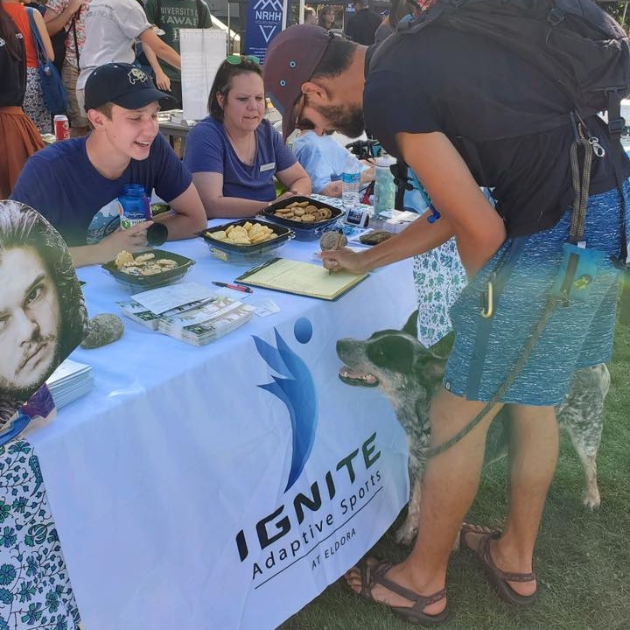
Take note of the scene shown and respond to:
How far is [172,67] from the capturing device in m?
5.09

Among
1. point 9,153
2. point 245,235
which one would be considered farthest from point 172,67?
point 245,235

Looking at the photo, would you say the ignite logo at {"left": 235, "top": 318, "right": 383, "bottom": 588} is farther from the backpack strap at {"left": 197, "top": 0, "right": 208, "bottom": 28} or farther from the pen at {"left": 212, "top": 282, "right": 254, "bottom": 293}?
the backpack strap at {"left": 197, "top": 0, "right": 208, "bottom": 28}

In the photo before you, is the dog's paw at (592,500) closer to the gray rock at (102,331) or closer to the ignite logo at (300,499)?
the ignite logo at (300,499)

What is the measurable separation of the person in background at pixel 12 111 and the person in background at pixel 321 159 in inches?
58.2

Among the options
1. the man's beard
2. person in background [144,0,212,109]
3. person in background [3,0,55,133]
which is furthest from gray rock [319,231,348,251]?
person in background [144,0,212,109]

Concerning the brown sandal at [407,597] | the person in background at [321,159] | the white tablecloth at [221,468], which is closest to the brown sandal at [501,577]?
the brown sandal at [407,597]

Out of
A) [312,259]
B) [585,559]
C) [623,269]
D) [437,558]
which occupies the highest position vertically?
[623,269]

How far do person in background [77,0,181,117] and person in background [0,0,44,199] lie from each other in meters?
0.81

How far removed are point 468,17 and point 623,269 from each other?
64 cm

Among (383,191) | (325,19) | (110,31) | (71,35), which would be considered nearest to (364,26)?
(71,35)

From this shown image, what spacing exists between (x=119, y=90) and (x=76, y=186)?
34 cm

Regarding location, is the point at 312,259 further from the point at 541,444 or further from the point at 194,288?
the point at 541,444

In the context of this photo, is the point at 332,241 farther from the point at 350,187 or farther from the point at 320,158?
the point at 320,158

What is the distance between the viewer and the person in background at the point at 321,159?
337 centimetres
